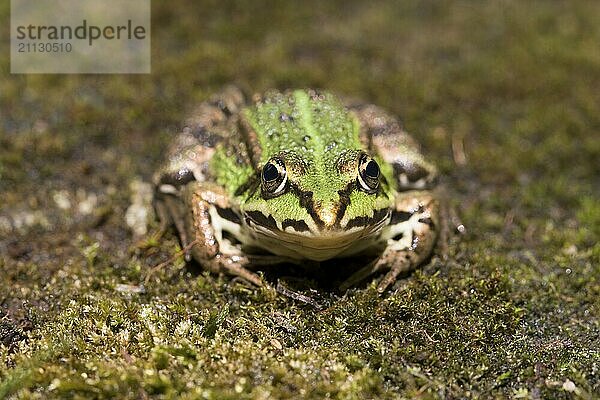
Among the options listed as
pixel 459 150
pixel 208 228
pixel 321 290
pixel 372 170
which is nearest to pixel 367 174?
pixel 372 170

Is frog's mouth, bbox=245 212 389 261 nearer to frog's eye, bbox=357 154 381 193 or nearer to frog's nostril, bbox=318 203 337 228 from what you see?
frog's nostril, bbox=318 203 337 228

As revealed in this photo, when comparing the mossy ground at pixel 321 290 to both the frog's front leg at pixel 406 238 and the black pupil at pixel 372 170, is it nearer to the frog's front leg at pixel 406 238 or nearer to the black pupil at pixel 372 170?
the frog's front leg at pixel 406 238

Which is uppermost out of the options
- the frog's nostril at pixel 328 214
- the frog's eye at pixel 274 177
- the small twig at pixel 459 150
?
the small twig at pixel 459 150

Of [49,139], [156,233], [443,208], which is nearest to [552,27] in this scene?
[443,208]

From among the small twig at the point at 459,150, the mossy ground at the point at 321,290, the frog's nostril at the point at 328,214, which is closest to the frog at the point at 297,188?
the frog's nostril at the point at 328,214

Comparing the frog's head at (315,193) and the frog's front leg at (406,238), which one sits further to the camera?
the frog's front leg at (406,238)

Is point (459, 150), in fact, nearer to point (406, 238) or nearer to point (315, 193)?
point (406, 238)

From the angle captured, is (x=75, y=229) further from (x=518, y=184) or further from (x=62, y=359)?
(x=518, y=184)
